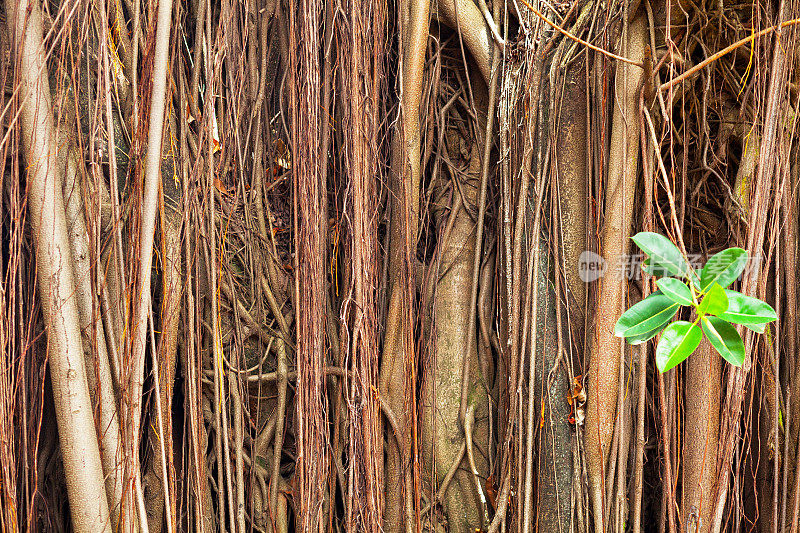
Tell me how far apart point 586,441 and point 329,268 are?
728mm

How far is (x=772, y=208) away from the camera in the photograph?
1100mm

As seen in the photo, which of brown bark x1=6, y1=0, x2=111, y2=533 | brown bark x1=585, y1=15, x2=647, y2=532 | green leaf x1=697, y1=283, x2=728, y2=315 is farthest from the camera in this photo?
brown bark x1=585, y1=15, x2=647, y2=532

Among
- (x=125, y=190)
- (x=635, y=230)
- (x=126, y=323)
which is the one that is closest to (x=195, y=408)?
(x=126, y=323)

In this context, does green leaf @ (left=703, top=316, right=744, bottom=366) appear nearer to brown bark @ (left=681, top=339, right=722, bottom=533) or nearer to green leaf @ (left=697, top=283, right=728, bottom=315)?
green leaf @ (left=697, top=283, right=728, bottom=315)

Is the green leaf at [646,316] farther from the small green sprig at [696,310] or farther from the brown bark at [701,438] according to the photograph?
the brown bark at [701,438]

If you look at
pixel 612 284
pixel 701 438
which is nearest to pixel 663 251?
pixel 612 284

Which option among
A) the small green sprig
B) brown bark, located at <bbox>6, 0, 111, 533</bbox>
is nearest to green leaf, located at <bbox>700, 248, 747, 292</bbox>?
the small green sprig

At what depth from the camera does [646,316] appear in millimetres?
827

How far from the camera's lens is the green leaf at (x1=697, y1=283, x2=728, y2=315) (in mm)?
741

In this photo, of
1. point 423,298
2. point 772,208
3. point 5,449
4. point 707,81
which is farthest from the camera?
point 423,298

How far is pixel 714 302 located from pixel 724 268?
8 centimetres

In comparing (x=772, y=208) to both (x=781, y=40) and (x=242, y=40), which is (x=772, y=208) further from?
(x=242, y=40)

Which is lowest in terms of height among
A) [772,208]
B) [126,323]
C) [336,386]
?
[336,386]

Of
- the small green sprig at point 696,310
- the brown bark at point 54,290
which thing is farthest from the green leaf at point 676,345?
the brown bark at point 54,290
